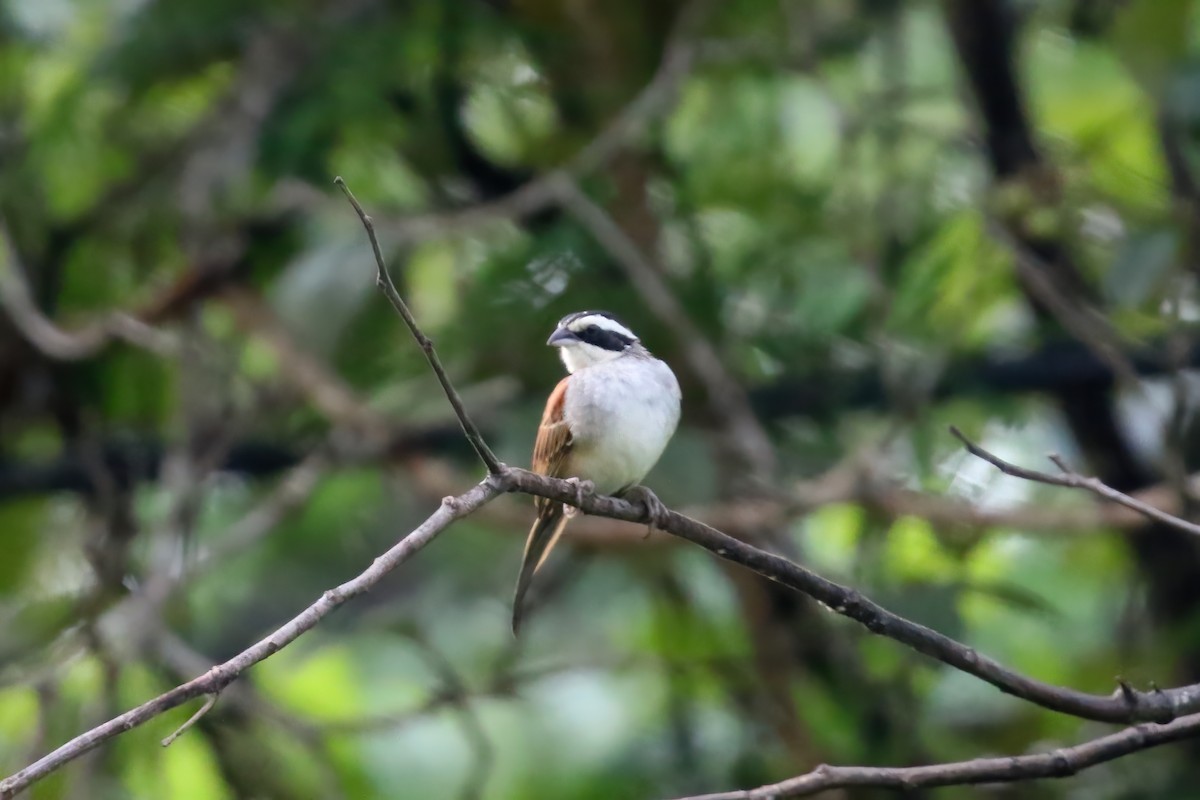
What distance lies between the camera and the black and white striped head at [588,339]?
440cm

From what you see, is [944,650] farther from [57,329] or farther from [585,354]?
[57,329]

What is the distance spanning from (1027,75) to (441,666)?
4.26 meters

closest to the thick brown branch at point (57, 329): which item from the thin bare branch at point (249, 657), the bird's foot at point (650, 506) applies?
the bird's foot at point (650, 506)

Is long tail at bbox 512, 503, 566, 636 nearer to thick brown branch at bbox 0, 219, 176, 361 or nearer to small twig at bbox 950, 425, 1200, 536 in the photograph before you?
small twig at bbox 950, 425, 1200, 536

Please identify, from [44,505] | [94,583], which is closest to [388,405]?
[94,583]

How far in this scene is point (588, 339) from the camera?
445 centimetres

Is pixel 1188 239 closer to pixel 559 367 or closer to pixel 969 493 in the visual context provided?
pixel 969 493

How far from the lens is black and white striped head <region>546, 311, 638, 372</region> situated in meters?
4.40

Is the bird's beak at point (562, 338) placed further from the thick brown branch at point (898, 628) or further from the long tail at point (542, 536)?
the thick brown branch at point (898, 628)

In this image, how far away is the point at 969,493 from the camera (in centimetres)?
537

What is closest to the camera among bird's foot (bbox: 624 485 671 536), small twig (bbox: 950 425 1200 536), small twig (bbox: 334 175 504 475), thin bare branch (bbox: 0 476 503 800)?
thin bare branch (bbox: 0 476 503 800)

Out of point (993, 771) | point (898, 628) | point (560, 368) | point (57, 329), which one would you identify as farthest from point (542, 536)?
point (57, 329)

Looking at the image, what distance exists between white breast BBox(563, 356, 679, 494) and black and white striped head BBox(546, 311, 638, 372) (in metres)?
0.24

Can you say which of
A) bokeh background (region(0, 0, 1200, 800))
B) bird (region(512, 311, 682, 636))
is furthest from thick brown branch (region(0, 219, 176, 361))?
bird (region(512, 311, 682, 636))
